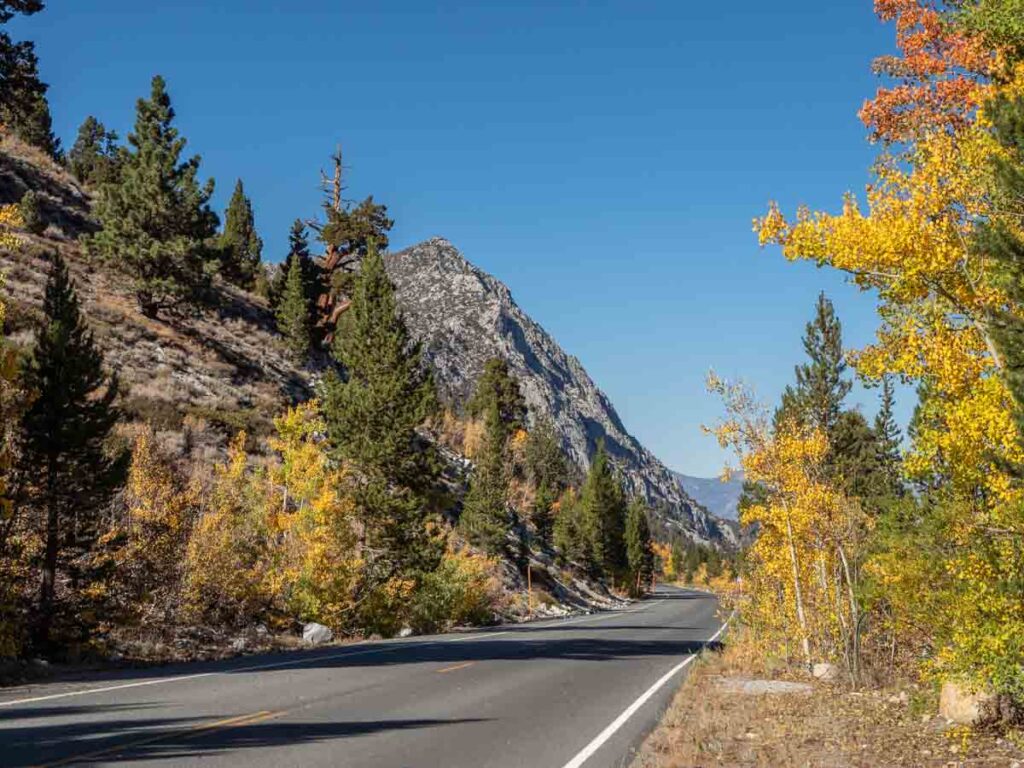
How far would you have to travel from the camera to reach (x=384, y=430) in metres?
32.1

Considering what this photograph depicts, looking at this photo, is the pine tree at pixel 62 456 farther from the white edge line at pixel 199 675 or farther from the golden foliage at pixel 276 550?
the white edge line at pixel 199 675

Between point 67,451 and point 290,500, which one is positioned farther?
point 290,500

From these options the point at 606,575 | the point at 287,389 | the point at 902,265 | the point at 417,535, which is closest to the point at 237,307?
the point at 287,389

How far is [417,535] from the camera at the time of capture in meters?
32.0

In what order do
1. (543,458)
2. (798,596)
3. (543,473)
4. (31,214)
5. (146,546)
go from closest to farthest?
1. (798,596)
2. (146,546)
3. (31,214)
4. (543,473)
5. (543,458)

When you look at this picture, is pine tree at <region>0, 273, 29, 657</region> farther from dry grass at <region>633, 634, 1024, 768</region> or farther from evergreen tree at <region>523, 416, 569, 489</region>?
evergreen tree at <region>523, 416, 569, 489</region>

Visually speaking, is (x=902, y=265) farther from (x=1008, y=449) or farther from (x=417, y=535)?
(x=417, y=535)

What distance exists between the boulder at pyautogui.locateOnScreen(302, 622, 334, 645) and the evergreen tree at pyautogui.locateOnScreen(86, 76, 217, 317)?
87.4 ft

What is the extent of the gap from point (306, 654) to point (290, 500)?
53.7 ft

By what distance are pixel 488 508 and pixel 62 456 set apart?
37.3 metres

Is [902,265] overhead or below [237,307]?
below

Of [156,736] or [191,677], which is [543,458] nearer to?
[191,677]

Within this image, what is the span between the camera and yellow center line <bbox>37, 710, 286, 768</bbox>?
7063mm

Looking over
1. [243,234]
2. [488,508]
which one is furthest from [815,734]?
[243,234]
